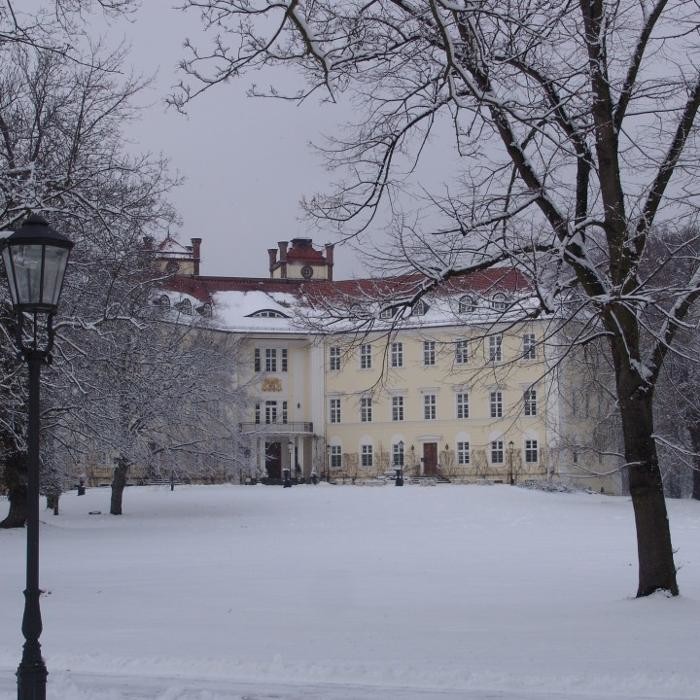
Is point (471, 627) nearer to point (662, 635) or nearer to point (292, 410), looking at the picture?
point (662, 635)

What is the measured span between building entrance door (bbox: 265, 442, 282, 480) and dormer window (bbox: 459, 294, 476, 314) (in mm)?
51692

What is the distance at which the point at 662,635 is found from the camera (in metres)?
9.89

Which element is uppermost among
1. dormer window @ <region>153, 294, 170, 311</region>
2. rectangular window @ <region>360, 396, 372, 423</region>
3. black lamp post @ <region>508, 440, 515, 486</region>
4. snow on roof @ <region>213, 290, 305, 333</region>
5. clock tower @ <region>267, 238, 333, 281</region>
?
clock tower @ <region>267, 238, 333, 281</region>

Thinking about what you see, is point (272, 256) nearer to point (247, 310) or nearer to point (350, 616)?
point (247, 310)

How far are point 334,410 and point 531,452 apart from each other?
1196 centimetres

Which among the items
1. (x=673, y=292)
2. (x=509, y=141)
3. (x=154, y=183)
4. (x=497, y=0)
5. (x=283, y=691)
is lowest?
(x=283, y=691)

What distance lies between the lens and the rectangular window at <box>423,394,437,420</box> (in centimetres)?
6212

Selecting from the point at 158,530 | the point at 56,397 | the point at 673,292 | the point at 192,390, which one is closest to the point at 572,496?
the point at 192,390

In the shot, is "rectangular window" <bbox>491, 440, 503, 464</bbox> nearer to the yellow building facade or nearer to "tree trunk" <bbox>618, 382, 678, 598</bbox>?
the yellow building facade

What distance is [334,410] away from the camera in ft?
211

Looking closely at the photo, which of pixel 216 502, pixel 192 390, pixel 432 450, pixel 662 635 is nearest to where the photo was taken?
pixel 662 635

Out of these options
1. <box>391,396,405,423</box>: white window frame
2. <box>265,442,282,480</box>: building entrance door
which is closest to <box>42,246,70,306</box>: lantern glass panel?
<box>391,396,405,423</box>: white window frame

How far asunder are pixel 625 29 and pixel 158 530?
19952mm

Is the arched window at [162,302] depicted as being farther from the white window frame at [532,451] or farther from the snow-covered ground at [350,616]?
the white window frame at [532,451]
